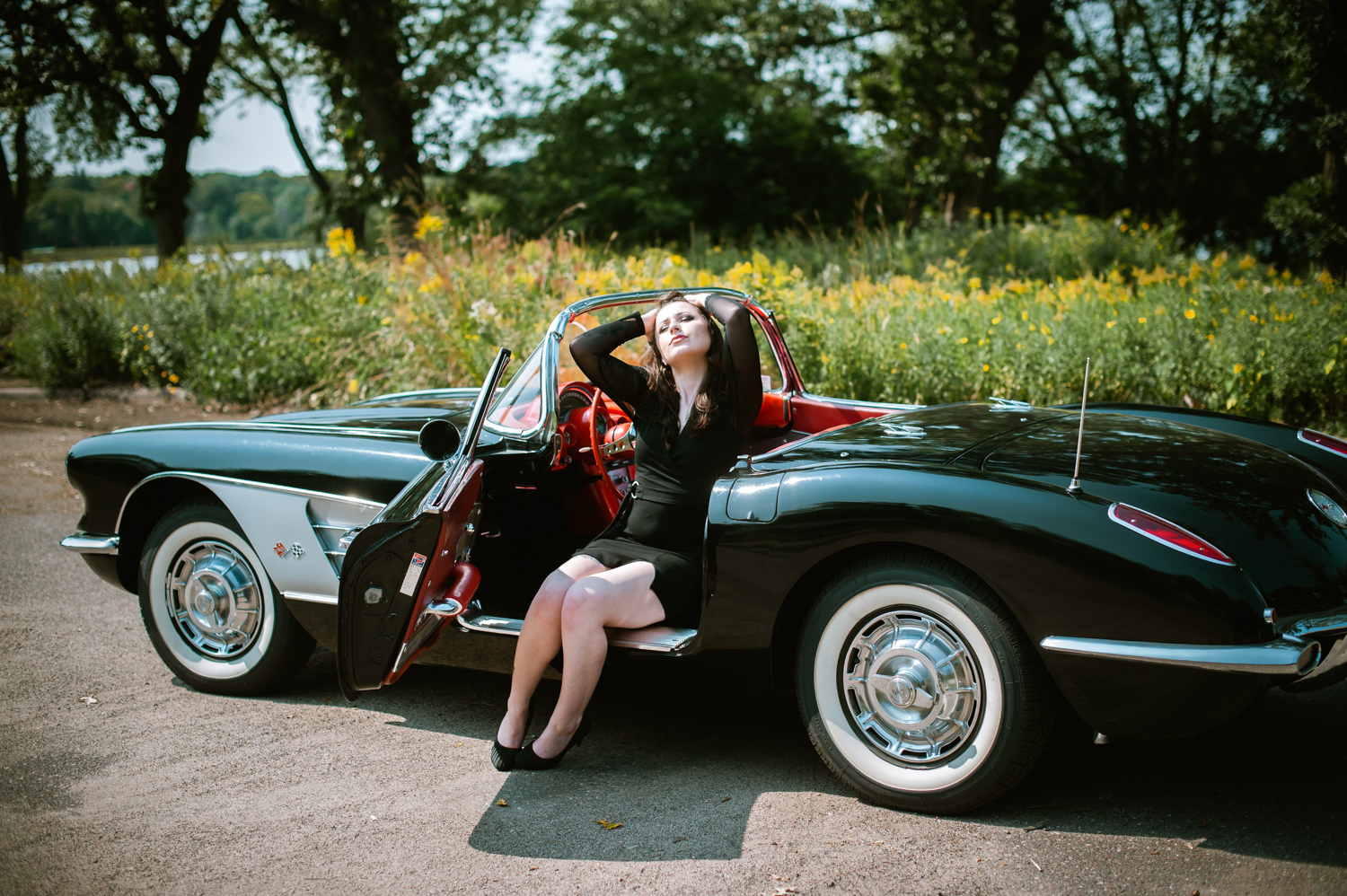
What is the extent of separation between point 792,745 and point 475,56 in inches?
681

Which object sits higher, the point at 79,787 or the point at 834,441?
the point at 834,441

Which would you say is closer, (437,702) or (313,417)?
(437,702)

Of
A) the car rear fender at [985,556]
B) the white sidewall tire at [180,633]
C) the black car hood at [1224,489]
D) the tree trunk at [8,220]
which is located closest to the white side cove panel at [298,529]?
the white sidewall tire at [180,633]

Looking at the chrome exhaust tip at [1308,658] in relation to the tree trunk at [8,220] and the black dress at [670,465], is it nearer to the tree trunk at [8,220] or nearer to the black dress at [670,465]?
the black dress at [670,465]

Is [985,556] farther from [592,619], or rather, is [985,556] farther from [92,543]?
[92,543]

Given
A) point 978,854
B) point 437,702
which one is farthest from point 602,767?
point 978,854

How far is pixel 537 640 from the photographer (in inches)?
120

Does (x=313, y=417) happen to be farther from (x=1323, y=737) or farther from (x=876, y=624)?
(x=1323, y=737)

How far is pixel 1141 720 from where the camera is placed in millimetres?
2398

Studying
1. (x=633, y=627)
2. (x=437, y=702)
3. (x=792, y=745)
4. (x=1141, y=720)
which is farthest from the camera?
(x=437, y=702)

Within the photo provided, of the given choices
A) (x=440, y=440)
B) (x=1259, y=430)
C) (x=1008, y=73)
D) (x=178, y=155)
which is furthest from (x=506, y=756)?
(x=178, y=155)

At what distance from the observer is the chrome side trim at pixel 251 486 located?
3.57 m

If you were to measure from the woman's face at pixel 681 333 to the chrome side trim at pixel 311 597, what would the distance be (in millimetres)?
1477

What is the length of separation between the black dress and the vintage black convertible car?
0.57 feet
